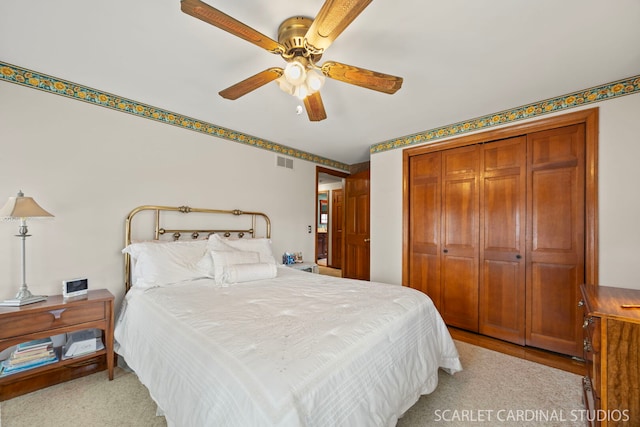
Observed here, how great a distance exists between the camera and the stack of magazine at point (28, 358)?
1.78 meters

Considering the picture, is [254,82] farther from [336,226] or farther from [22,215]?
[336,226]

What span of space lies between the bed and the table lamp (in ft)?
2.00

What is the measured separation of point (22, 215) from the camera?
1.79 meters

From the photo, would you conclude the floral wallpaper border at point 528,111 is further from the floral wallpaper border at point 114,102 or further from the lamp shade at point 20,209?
the lamp shade at point 20,209

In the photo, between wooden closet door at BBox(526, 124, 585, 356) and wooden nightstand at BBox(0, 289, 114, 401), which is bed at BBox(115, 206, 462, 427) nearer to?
wooden nightstand at BBox(0, 289, 114, 401)

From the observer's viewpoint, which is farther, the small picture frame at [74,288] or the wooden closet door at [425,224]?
the wooden closet door at [425,224]

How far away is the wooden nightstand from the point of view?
1.73 metres

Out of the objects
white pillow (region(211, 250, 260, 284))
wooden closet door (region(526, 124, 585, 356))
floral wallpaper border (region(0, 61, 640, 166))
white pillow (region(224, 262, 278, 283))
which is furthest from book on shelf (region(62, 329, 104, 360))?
wooden closet door (region(526, 124, 585, 356))

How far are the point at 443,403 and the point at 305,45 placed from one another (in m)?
2.57

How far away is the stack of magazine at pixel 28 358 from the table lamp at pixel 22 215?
350mm

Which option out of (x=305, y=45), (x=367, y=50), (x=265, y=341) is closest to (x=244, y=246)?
(x=265, y=341)

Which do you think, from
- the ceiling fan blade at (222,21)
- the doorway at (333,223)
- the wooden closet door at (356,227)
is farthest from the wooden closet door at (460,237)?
the doorway at (333,223)

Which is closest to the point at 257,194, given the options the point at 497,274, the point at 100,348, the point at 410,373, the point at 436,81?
the point at 100,348

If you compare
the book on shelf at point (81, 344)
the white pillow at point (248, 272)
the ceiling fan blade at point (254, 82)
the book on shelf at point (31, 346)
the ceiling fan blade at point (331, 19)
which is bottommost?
the book on shelf at point (81, 344)
